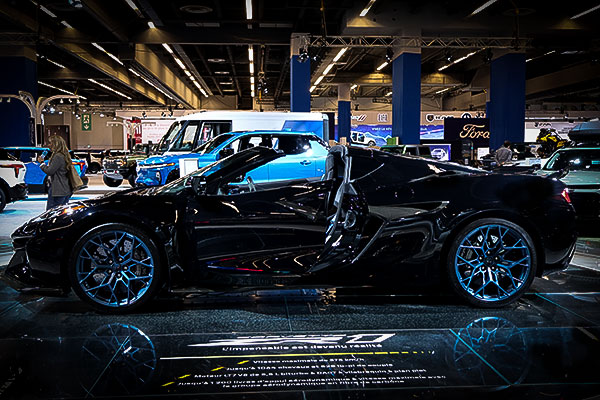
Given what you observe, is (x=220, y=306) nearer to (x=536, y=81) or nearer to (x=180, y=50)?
(x=180, y=50)

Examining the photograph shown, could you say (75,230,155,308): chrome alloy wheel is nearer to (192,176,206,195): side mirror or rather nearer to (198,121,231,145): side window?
(192,176,206,195): side mirror

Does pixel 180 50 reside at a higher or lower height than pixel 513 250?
higher

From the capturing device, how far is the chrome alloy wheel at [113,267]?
3.44m

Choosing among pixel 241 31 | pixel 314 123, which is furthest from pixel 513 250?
pixel 241 31

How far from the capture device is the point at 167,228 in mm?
3436

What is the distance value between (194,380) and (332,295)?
5.91ft

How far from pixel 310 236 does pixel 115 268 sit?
1.36 m

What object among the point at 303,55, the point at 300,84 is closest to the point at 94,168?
the point at 300,84

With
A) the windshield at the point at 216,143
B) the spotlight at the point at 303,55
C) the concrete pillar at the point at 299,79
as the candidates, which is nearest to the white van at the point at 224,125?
the windshield at the point at 216,143

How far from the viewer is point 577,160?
8.67 m

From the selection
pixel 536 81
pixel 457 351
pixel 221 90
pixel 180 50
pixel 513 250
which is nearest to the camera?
pixel 457 351

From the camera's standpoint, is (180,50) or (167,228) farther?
(180,50)

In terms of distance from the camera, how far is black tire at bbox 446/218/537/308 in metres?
3.60

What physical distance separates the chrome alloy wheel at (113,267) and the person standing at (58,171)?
3.90m
